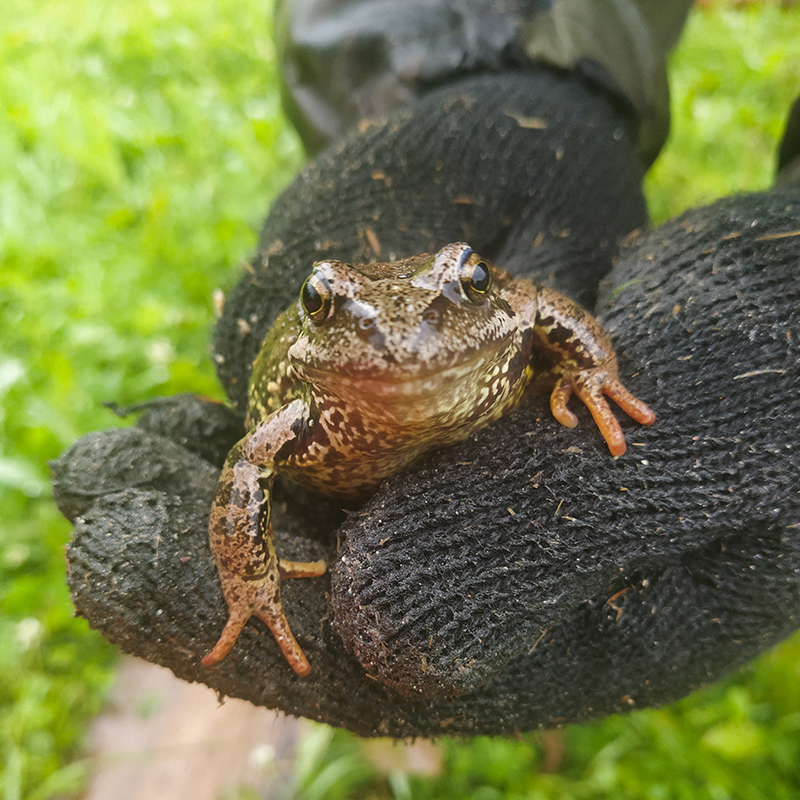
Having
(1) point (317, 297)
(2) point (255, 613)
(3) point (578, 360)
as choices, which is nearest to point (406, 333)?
(1) point (317, 297)

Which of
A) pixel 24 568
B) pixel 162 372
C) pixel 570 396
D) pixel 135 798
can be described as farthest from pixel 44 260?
pixel 570 396

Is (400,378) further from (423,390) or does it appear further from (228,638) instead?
(228,638)

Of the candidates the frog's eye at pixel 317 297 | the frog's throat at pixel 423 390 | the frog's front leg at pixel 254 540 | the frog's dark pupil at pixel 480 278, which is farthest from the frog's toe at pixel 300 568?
the frog's dark pupil at pixel 480 278

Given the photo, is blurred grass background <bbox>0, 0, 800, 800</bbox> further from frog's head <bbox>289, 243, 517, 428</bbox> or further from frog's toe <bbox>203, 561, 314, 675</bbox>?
frog's head <bbox>289, 243, 517, 428</bbox>

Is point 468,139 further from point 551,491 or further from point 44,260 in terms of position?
point 44,260

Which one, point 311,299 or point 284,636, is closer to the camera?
point 311,299

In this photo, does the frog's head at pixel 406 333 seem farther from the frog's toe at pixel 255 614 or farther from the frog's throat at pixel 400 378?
the frog's toe at pixel 255 614
